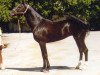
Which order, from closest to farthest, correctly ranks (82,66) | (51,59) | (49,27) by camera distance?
(49,27)
(82,66)
(51,59)

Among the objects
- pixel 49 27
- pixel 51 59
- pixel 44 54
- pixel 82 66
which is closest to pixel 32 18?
pixel 49 27

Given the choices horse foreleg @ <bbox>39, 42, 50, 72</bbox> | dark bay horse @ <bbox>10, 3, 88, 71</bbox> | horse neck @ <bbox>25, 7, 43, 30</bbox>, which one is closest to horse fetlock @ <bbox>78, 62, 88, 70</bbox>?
dark bay horse @ <bbox>10, 3, 88, 71</bbox>

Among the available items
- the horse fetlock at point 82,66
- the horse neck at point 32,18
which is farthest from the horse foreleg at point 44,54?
the horse fetlock at point 82,66

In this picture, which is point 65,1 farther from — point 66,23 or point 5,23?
point 66,23

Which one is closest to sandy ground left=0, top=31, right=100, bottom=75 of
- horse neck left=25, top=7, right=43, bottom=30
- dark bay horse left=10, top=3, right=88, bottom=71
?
dark bay horse left=10, top=3, right=88, bottom=71

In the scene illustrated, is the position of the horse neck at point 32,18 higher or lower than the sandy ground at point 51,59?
higher

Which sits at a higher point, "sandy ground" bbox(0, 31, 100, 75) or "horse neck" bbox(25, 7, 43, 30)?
"horse neck" bbox(25, 7, 43, 30)

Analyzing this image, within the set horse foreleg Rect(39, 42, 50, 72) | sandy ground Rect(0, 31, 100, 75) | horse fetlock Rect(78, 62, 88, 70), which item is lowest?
sandy ground Rect(0, 31, 100, 75)

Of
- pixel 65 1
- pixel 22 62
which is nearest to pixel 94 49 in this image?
pixel 22 62

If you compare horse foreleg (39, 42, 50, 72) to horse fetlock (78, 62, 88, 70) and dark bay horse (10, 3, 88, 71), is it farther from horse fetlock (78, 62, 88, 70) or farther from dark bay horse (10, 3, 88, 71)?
horse fetlock (78, 62, 88, 70)

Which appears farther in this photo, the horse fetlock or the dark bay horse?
the horse fetlock

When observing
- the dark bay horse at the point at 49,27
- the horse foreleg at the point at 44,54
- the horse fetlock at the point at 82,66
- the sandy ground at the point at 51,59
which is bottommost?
the sandy ground at the point at 51,59

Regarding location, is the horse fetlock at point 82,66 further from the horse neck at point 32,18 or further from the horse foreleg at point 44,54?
the horse neck at point 32,18

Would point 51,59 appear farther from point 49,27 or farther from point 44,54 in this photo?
point 49,27
